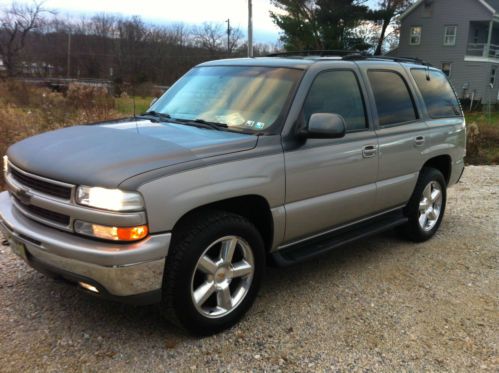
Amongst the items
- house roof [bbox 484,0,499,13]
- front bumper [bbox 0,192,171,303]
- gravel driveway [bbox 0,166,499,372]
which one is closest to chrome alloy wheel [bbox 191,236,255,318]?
gravel driveway [bbox 0,166,499,372]

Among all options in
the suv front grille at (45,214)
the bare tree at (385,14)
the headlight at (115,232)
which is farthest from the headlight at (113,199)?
the bare tree at (385,14)

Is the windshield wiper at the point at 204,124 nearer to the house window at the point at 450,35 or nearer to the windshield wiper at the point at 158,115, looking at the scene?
the windshield wiper at the point at 158,115

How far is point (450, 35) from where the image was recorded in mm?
37781

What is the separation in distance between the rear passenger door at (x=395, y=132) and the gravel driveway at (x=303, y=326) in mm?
746

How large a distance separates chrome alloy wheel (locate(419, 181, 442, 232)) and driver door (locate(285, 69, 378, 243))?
1.08 meters

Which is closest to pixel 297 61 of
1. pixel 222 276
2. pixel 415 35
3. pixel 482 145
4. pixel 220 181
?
pixel 220 181

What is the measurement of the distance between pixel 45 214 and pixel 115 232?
0.58 m

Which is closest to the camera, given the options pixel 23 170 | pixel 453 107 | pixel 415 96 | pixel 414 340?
pixel 23 170

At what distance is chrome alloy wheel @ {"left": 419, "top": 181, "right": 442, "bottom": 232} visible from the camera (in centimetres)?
519

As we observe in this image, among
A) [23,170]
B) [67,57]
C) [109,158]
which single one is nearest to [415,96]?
[109,158]

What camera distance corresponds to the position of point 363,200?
4191 mm

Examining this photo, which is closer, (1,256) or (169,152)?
(169,152)

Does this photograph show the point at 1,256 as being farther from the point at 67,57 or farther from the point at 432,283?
the point at 67,57

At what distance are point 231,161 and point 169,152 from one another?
1.37 feet
